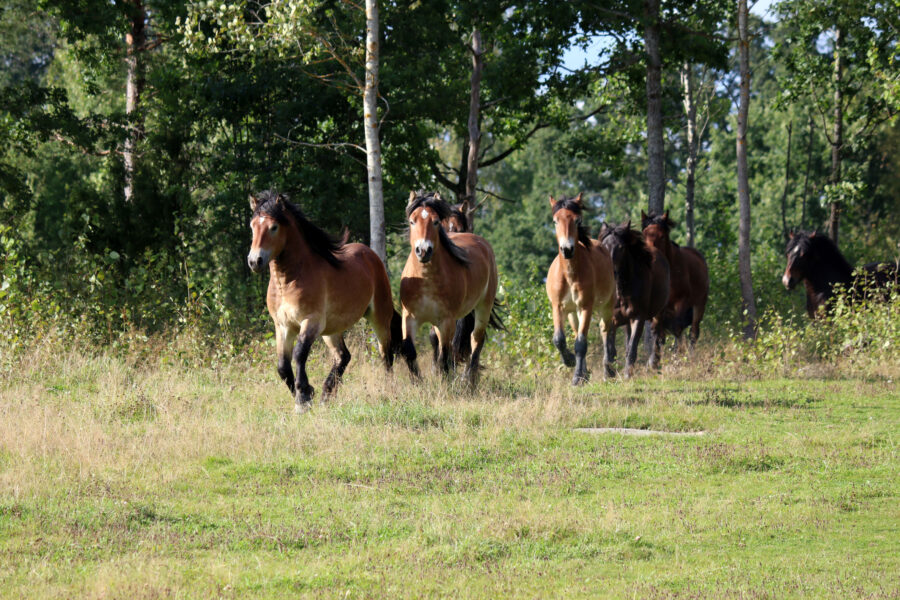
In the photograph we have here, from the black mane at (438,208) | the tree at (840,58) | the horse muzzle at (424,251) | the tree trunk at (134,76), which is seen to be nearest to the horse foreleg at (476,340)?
the black mane at (438,208)

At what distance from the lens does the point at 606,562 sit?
5930 millimetres

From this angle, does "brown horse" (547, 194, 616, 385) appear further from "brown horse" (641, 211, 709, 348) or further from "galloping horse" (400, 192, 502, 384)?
"brown horse" (641, 211, 709, 348)

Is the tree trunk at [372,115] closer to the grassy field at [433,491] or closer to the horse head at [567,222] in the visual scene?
the horse head at [567,222]

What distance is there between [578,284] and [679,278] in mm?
4334

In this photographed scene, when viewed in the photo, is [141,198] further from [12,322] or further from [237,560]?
[237,560]

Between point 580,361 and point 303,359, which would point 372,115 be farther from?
point 303,359

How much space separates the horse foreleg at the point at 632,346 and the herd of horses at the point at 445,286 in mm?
21

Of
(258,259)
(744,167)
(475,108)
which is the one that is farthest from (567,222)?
(475,108)

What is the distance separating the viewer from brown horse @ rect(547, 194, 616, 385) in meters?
13.1

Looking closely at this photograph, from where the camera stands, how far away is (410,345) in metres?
11.8

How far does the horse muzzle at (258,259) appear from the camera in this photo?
986 cm

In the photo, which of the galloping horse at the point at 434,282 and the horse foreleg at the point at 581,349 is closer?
the galloping horse at the point at 434,282

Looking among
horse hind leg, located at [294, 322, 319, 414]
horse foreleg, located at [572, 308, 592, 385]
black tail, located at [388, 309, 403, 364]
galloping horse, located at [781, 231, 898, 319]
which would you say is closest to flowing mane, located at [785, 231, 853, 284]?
galloping horse, located at [781, 231, 898, 319]

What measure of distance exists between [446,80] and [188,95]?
21.2ft
